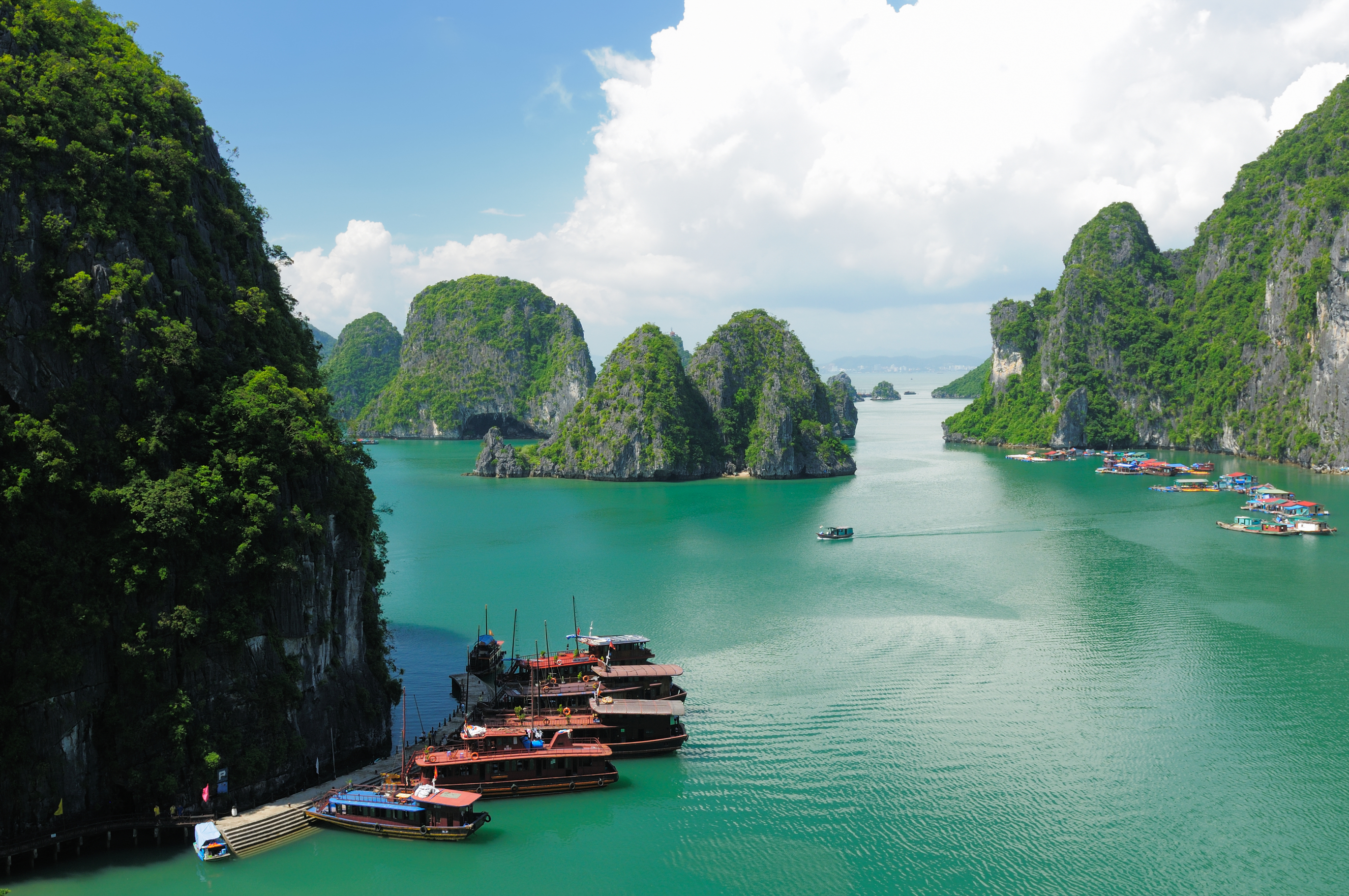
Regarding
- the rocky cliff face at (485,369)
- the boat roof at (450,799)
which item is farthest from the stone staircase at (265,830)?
the rocky cliff face at (485,369)

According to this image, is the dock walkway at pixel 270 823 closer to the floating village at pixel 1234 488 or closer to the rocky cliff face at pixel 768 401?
the floating village at pixel 1234 488

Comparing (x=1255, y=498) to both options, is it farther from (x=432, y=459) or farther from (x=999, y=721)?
(x=432, y=459)

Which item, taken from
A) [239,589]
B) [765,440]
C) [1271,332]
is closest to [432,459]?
[765,440]

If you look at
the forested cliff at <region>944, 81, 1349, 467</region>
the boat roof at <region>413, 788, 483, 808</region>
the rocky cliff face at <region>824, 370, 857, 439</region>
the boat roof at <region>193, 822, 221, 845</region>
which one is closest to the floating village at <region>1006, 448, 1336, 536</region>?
the forested cliff at <region>944, 81, 1349, 467</region>

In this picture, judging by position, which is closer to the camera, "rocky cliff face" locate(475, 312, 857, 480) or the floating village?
the floating village

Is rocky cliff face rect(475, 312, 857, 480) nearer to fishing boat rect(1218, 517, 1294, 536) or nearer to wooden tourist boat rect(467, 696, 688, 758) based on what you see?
fishing boat rect(1218, 517, 1294, 536)
